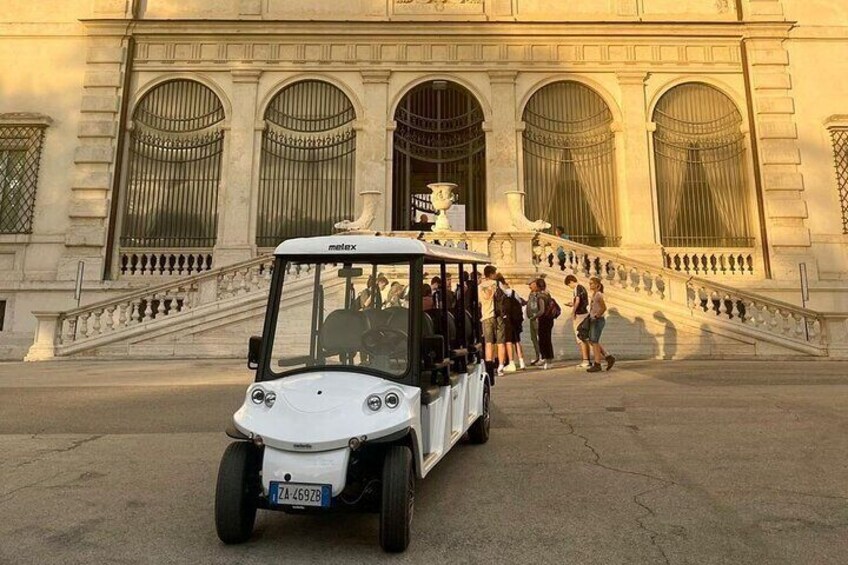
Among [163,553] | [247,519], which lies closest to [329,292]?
[247,519]

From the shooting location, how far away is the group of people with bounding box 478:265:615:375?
9.54m

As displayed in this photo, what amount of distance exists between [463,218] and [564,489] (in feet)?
50.1

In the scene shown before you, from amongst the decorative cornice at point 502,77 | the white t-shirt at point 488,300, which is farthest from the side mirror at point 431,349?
the decorative cornice at point 502,77

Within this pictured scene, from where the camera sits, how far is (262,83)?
18.2m

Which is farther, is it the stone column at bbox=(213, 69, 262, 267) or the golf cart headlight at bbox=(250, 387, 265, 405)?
the stone column at bbox=(213, 69, 262, 267)

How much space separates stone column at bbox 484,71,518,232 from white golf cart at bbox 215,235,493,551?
13589 millimetres

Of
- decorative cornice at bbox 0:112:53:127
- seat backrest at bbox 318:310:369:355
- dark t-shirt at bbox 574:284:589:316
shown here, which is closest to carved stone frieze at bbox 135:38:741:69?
decorative cornice at bbox 0:112:53:127

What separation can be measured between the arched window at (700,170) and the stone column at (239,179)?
44.0 ft

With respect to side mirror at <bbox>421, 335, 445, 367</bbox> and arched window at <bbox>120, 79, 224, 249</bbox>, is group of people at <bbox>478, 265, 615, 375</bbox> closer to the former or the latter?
side mirror at <bbox>421, 335, 445, 367</bbox>

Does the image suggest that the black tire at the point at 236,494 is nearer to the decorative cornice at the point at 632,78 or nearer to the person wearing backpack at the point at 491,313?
the person wearing backpack at the point at 491,313

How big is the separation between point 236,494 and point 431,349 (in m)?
1.35

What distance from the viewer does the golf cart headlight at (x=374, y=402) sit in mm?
2993

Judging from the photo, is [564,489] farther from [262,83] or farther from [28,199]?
[28,199]

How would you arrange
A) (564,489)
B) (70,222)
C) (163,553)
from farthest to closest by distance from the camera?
(70,222) < (564,489) < (163,553)
